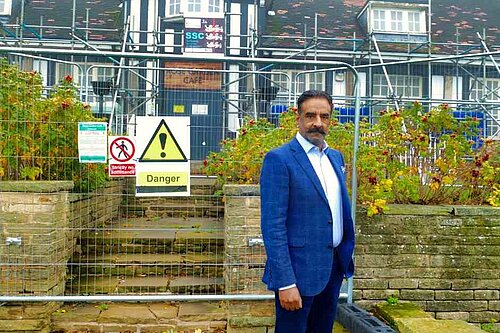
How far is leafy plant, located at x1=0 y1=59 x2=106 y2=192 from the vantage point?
5.06 metres

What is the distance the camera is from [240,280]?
16.6ft

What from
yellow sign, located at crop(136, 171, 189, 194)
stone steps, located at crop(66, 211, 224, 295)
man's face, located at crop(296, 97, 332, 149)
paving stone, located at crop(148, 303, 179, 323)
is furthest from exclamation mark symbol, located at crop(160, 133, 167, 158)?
man's face, located at crop(296, 97, 332, 149)

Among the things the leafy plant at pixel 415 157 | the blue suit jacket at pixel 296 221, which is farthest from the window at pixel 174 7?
the blue suit jacket at pixel 296 221

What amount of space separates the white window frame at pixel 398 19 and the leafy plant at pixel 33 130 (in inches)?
620

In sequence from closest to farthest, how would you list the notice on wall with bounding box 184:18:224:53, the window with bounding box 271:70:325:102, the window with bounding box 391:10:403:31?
the window with bounding box 271:70:325:102
the notice on wall with bounding box 184:18:224:53
the window with bounding box 391:10:403:31

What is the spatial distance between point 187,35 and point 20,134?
11.3 m

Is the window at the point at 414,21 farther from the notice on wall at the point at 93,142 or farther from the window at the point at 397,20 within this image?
the notice on wall at the point at 93,142

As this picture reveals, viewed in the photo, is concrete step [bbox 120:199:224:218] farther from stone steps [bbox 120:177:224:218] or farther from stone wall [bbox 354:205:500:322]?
stone wall [bbox 354:205:500:322]

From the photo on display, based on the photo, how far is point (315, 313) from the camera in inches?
136

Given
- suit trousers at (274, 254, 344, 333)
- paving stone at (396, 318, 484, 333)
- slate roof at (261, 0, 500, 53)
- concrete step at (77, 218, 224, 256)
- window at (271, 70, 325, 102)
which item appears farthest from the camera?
slate roof at (261, 0, 500, 53)

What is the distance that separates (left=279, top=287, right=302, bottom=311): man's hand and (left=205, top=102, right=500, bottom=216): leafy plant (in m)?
2.44

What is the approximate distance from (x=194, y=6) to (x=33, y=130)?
12.9m

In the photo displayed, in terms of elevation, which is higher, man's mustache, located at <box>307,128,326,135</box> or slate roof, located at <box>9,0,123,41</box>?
slate roof, located at <box>9,0,123,41</box>

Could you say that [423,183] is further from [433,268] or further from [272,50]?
[272,50]
